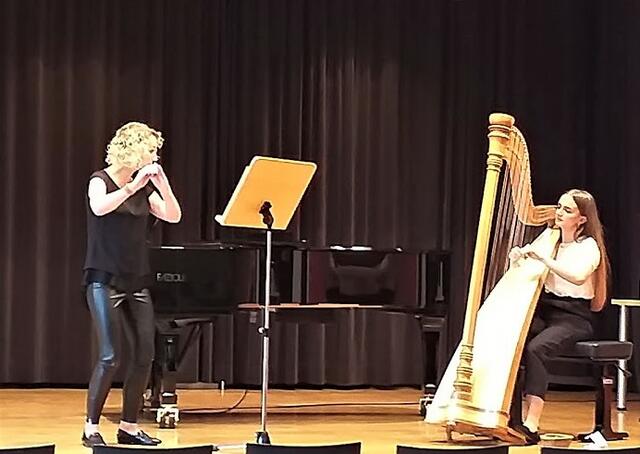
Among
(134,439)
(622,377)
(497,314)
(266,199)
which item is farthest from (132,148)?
(622,377)

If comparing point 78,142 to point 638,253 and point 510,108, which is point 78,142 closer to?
point 510,108

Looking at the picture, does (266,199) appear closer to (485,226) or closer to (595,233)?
(485,226)

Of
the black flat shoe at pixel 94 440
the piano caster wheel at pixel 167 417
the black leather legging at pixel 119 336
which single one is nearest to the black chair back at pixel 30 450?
the black leather legging at pixel 119 336

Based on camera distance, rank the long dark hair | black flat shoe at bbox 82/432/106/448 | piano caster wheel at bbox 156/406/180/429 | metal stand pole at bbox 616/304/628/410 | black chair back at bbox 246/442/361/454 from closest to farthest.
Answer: black chair back at bbox 246/442/361/454 → black flat shoe at bbox 82/432/106/448 → the long dark hair → piano caster wheel at bbox 156/406/180/429 → metal stand pole at bbox 616/304/628/410

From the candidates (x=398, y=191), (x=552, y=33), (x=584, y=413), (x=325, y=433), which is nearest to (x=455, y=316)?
(x=398, y=191)

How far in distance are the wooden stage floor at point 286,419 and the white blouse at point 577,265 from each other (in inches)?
29.7

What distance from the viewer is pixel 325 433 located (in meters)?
5.81

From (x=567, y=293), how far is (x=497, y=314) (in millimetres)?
601

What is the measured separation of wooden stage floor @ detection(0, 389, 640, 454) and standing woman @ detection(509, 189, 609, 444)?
32 centimetres

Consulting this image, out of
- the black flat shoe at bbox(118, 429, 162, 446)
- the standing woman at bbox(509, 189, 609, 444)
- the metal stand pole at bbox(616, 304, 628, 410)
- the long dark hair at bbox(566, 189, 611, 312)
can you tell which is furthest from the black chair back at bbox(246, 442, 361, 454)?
the metal stand pole at bbox(616, 304, 628, 410)

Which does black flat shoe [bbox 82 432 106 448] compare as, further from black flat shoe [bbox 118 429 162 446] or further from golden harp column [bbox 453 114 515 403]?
golden harp column [bbox 453 114 515 403]

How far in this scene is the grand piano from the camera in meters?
5.87

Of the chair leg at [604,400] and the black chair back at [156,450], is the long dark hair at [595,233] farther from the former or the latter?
the black chair back at [156,450]

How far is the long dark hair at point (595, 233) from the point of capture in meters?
5.50
